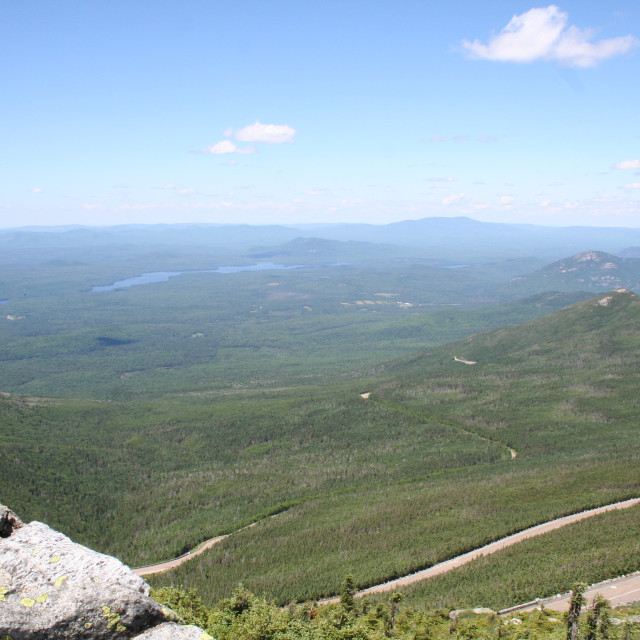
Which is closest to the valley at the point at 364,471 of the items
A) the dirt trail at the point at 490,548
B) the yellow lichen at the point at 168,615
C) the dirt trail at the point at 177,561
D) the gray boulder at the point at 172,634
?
the dirt trail at the point at 490,548

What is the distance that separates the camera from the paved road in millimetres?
37084

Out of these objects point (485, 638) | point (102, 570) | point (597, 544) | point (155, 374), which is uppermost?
point (102, 570)

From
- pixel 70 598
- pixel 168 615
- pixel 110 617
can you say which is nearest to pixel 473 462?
pixel 168 615

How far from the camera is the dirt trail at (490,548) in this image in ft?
162

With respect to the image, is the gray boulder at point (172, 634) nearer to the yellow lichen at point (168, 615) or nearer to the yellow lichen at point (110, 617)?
the yellow lichen at point (168, 615)

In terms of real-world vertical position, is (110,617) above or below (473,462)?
above

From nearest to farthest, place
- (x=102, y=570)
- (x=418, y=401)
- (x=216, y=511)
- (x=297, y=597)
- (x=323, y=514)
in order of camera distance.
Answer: (x=102, y=570) < (x=297, y=597) < (x=323, y=514) < (x=216, y=511) < (x=418, y=401)

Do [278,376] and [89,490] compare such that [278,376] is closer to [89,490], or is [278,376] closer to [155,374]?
[155,374]

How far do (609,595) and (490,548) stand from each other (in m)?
18.0

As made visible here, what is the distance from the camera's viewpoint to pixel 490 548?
55.0 m

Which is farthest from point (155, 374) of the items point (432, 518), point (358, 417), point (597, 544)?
point (597, 544)

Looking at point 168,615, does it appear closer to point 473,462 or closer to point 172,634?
point 172,634

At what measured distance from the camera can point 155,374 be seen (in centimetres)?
19862

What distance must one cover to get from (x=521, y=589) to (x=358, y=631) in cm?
1899
